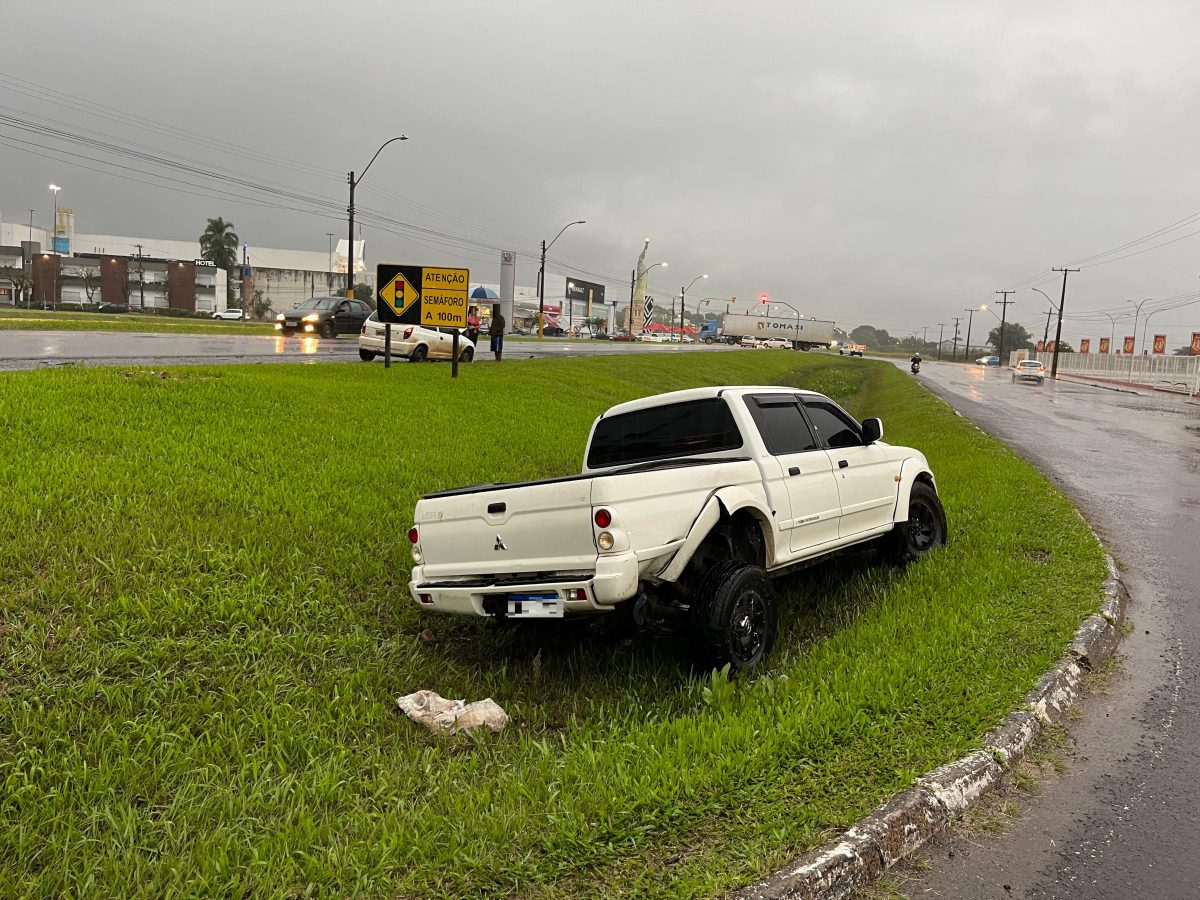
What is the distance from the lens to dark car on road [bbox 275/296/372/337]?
95.8 ft

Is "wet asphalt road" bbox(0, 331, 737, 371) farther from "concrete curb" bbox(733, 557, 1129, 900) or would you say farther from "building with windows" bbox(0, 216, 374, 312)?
"building with windows" bbox(0, 216, 374, 312)

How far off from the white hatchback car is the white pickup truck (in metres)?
13.8

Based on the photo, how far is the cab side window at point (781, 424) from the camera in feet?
19.9

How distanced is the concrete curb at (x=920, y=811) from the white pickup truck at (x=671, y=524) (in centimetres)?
143

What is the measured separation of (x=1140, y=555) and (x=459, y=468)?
6908mm

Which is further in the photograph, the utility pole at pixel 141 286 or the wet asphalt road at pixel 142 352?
the utility pole at pixel 141 286

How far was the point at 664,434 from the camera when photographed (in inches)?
252

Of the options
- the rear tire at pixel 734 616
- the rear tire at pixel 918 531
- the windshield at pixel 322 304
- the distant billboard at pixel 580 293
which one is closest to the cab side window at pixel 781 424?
the rear tire at pixel 734 616

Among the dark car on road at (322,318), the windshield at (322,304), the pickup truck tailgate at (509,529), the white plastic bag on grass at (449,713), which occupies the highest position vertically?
the windshield at (322,304)

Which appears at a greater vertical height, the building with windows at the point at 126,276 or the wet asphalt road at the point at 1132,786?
the building with windows at the point at 126,276

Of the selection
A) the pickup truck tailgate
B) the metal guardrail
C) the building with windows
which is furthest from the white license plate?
the building with windows

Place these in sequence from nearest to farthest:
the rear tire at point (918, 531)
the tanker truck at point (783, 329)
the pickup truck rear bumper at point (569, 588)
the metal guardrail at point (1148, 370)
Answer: the pickup truck rear bumper at point (569, 588) < the rear tire at point (918, 531) < the metal guardrail at point (1148, 370) < the tanker truck at point (783, 329)

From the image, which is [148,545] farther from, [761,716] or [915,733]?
[915,733]

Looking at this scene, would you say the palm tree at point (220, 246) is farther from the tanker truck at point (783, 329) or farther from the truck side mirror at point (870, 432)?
the truck side mirror at point (870, 432)
